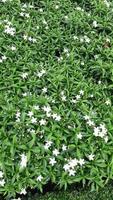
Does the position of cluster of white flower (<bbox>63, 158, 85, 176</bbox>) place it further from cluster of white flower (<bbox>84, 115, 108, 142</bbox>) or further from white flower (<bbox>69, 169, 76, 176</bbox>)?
cluster of white flower (<bbox>84, 115, 108, 142</bbox>)

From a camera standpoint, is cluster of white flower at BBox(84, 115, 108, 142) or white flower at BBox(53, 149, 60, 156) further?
cluster of white flower at BBox(84, 115, 108, 142)

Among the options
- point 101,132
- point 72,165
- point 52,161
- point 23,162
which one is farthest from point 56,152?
point 101,132

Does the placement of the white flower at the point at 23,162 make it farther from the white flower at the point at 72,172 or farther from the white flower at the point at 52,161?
the white flower at the point at 72,172

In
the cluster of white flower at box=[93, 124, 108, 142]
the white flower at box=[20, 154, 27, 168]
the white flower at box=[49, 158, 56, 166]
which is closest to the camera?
the white flower at box=[20, 154, 27, 168]

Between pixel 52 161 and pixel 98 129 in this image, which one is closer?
pixel 52 161

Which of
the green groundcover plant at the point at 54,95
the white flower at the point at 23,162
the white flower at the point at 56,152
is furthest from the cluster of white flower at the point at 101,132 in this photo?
the white flower at the point at 23,162

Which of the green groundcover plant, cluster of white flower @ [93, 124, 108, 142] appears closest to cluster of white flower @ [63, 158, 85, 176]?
the green groundcover plant

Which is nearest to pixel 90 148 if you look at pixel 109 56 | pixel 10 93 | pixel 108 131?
pixel 108 131

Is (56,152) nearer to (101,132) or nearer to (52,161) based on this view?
(52,161)
